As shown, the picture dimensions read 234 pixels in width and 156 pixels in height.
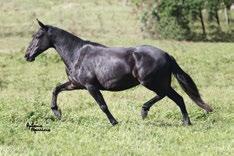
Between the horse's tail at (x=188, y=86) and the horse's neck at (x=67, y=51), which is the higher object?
the horse's neck at (x=67, y=51)

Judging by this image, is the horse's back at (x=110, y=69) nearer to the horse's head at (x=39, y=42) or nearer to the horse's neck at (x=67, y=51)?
the horse's neck at (x=67, y=51)

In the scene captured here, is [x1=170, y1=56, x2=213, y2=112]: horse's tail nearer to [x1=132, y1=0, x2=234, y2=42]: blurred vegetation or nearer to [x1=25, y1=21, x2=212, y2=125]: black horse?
[x1=25, y1=21, x2=212, y2=125]: black horse

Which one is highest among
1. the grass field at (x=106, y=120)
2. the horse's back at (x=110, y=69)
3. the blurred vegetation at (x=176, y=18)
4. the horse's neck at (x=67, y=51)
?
the horse's neck at (x=67, y=51)

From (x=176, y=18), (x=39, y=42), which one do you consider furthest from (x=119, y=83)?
(x=176, y=18)

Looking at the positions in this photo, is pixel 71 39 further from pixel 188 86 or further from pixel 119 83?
pixel 188 86

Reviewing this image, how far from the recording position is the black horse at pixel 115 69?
13562mm

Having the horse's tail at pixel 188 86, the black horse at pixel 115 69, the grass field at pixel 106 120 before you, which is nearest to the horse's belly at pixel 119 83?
the black horse at pixel 115 69

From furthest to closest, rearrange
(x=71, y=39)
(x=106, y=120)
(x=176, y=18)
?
1. (x=176, y=18)
2. (x=106, y=120)
3. (x=71, y=39)

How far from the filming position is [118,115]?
1631cm

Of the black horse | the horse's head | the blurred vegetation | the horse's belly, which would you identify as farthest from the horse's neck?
the blurred vegetation

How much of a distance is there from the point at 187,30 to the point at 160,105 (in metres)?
61.6

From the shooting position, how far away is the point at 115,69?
13727mm

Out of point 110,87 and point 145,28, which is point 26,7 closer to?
point 145,28

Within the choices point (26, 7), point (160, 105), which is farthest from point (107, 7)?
point (160, 105)
